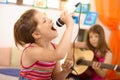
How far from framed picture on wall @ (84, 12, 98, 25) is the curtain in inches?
3.0

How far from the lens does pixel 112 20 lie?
3.73 meters

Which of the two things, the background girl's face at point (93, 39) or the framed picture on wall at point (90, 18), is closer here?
the background girl's face at point (93, 39)

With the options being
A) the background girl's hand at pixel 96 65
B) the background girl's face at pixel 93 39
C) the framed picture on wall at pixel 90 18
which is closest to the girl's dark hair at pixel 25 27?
the background girl's hand at pixel 96 65

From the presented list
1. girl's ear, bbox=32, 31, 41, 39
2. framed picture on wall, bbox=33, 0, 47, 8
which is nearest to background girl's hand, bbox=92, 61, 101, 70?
girl's ear, bbox=32, 31, 41, 39

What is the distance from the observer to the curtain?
3.72 m

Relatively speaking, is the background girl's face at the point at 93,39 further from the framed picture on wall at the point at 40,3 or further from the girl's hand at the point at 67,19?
the framed picture on wall at the point at 40,3

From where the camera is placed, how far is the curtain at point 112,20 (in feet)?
12.2

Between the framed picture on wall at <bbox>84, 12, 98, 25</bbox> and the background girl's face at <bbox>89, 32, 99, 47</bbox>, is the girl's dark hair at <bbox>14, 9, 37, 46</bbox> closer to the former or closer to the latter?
the background girl's face at <bbox>89, 32, 99, 47</bbox>

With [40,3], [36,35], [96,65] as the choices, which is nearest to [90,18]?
[40,3]

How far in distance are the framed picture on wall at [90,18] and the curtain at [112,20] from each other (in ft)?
0.25

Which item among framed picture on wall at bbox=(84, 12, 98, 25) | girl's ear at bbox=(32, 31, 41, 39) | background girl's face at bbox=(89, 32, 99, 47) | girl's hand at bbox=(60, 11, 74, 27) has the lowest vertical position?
background girl's face at bbox=(89, 32, 99, 47)

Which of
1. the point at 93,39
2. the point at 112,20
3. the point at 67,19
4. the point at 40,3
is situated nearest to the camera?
the point at 67,19

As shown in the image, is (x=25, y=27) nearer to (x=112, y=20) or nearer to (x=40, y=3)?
(x=40, y=3)

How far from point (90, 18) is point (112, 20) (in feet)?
1.09
